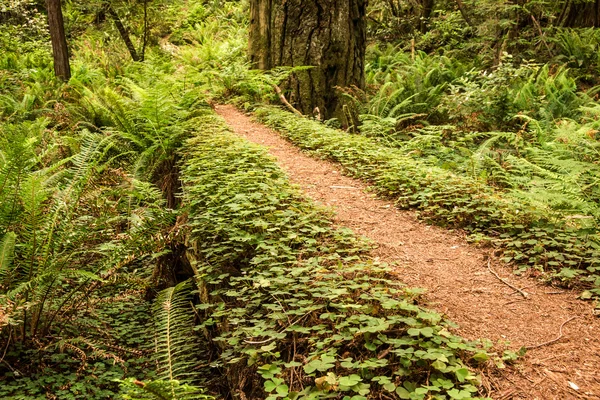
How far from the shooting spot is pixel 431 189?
4.34 meters

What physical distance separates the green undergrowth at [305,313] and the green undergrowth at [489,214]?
1.08 metres

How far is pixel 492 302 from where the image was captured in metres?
2.72

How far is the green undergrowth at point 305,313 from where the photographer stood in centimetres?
199

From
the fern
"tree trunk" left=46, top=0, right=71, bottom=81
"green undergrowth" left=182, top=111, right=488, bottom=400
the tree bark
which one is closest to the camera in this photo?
"green undergrowth" left=182, top=111, right=488, bottom=400

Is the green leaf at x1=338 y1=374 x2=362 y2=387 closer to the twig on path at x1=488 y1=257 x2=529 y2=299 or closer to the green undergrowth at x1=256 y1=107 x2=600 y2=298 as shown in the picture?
the twig on path at x1=488 y1=257 x2=529 y2=299

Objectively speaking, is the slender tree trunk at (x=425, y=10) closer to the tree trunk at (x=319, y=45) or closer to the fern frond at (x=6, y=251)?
the tree trunk at (x=319, y=45)

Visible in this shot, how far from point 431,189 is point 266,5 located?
5245 millimetres

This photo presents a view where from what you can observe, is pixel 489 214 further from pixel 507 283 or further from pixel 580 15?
pixel 580 15

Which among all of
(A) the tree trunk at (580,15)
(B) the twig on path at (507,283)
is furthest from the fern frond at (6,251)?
(A) the tree trunk at (580,15)

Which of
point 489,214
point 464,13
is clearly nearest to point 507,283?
point 489,214

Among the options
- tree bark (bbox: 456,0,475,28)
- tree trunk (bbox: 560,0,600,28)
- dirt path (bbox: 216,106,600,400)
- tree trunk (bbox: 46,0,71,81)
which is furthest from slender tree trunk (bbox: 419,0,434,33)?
dirt path (bbox: 216,106,600,400)

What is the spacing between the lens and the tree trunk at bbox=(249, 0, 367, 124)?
7570 mm

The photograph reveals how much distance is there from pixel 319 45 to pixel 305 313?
20.2 feet

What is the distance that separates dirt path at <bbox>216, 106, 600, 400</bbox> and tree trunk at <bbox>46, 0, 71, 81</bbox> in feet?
23.7
